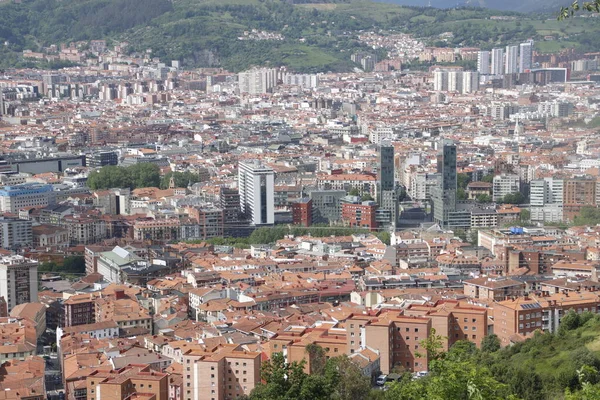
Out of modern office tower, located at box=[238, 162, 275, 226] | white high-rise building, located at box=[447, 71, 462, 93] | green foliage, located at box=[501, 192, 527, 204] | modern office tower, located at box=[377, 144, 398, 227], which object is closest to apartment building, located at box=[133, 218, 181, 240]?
modern office tower, located at box=[238, 162, 275, 226]

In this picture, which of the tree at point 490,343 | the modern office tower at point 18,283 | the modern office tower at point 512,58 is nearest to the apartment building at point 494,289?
the tree at point 490,343

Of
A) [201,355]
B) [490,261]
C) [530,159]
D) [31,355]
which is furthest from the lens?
[530,159]

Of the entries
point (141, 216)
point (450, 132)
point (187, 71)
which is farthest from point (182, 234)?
point (187, 71)

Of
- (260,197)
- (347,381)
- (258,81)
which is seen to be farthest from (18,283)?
(258,81)

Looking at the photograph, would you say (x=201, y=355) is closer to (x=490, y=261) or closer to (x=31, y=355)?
(x=31, y=355)

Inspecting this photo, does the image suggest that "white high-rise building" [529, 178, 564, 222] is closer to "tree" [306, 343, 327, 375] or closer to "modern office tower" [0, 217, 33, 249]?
"modern office tower" [0, 217, 33, 249]

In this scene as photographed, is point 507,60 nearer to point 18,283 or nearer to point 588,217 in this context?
point 588,217

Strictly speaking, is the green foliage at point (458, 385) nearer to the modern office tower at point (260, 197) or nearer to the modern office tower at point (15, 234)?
the modern office tower at point (15, 234)
